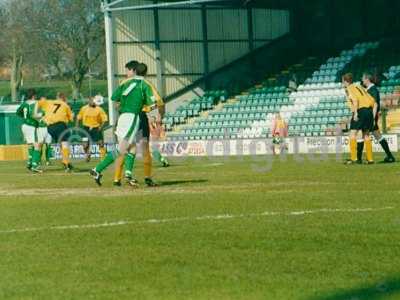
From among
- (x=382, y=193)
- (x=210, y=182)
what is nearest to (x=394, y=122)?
(x=210, y=182)

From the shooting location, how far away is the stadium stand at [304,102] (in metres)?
43.2

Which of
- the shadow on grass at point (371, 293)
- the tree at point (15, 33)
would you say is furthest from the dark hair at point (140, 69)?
the tree at point (15, 33)

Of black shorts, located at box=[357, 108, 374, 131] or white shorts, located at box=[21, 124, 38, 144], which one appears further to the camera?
white shorts, located at box=[21, 124, 38, 144]

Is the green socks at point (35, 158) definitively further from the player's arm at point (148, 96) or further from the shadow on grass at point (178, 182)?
the player's arm at point (148, 96)

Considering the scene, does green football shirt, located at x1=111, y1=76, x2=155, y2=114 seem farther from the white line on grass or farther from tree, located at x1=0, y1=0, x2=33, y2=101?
tree, located at x1=0, y1=0, x2=33, y2=101

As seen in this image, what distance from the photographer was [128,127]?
17.7m

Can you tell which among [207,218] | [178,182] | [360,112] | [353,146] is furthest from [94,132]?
[207,218]

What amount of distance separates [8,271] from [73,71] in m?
64.1

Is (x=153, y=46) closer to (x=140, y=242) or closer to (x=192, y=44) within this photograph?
(x=192, y=44)

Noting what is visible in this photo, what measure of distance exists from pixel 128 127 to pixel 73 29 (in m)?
52.3

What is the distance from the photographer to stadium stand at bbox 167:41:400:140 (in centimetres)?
4322

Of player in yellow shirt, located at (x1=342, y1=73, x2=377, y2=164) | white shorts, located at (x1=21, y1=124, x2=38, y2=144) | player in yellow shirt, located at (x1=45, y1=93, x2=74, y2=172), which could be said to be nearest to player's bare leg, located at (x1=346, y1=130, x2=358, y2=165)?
player in yellow shirt, located at (x1=342, y1=73, x2=377, y2=164)

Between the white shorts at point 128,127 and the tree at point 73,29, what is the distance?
5157 centimetres

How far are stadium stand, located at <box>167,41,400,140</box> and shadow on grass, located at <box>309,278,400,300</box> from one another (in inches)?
1325
